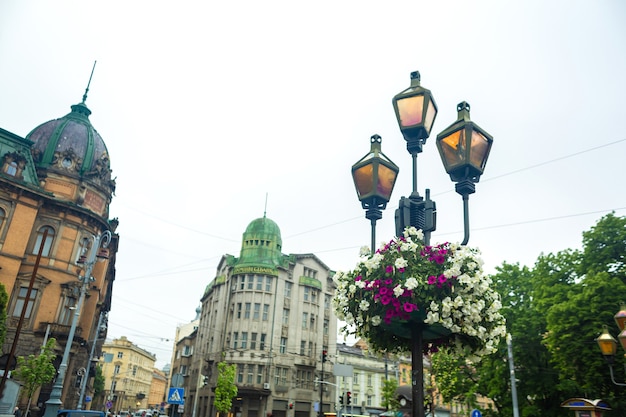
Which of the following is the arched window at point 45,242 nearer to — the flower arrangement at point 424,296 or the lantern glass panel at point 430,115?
the flower arrangement at point 424,296

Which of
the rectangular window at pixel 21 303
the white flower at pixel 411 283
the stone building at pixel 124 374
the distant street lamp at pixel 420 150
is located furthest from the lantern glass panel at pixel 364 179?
the stone building at pixel 124 374

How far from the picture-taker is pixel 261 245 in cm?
5775

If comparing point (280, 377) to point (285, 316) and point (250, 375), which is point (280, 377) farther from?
point (285, 316)

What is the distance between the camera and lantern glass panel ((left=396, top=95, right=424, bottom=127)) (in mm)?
6194

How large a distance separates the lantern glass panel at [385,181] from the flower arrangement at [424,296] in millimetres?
1066

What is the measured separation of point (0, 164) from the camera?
3453 cm

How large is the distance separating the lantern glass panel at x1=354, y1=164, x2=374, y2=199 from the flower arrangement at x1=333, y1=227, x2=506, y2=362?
118cm

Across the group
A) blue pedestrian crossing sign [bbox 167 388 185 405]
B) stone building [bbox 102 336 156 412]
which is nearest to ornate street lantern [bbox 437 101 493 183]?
blue pedestrian crossing sign [bbox 167 388 185 405]

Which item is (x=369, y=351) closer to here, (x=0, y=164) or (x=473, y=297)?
(x=473, y=297)

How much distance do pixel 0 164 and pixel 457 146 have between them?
38864mm

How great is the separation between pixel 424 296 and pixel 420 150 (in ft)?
7.48

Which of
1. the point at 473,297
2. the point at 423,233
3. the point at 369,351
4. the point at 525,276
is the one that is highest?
the point at 525,276

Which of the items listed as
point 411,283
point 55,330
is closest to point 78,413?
point 411,283

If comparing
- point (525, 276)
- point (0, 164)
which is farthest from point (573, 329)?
point (0, 164)
